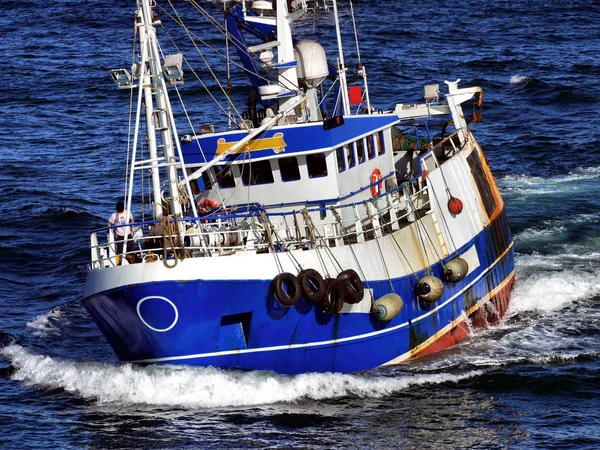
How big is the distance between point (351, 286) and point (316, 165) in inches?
145

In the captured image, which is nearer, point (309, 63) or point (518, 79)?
point (309, 63)

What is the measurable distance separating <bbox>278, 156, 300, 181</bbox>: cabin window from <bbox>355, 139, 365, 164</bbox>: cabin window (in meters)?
1.84

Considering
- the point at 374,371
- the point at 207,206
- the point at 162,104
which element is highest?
the point at 162,104

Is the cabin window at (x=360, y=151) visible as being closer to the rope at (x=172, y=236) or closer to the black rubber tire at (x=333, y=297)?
the black rubber tire at (x=333, y=297)

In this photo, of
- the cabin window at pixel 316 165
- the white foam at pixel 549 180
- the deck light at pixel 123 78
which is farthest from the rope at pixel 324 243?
the white foam at pixel 549 180

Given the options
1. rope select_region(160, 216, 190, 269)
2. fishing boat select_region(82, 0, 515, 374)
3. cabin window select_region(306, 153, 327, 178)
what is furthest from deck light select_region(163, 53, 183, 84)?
cabin window select_region(306, 153, 327, 178)

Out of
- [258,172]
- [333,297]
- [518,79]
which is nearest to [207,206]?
[258,172]

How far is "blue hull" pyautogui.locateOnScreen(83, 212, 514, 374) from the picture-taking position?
67.9 feet

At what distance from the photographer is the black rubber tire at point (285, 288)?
2098 centimetres

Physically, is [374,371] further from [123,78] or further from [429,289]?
[123,78]

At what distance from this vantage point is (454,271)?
24844 millimetres

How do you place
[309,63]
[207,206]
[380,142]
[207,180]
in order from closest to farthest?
[207,206] → [207,180] → [380,142] → [309,63]

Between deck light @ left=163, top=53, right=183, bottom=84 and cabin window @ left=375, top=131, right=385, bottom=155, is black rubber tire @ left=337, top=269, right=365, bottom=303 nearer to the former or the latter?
deck light @ left=163, top=53, right=183, bottom=84

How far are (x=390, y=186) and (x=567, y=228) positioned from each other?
10147 mm
